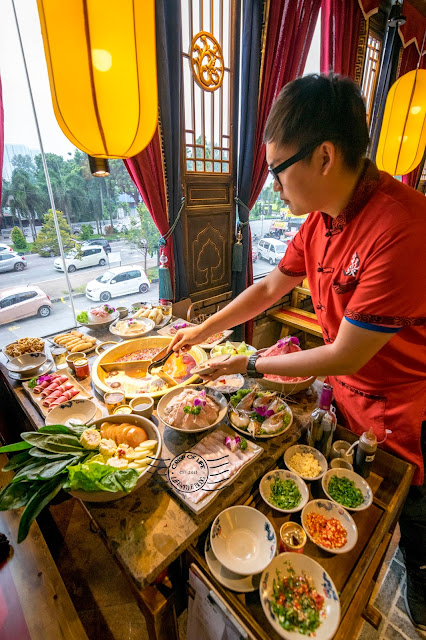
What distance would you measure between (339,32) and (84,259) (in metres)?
4.47

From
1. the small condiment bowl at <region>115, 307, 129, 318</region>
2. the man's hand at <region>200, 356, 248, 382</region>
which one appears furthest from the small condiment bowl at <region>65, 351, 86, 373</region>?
the man's hand at <region>200, 356, 248, 382</region>

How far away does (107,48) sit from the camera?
1059mm

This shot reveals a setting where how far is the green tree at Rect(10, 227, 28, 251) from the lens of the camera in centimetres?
262

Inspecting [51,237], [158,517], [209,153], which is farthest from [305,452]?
[209,153]

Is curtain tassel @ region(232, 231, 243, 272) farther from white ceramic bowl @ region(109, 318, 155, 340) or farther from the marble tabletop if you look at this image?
the marble tabletop

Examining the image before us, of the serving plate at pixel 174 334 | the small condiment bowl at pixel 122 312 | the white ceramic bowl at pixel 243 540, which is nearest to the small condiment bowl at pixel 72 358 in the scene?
the serving plate at pixel 174 334

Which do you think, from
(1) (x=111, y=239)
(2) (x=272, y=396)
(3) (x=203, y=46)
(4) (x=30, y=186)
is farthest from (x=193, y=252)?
(2) (x=272, y=396)

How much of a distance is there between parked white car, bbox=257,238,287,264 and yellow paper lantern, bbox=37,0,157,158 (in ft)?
Result: 13.2

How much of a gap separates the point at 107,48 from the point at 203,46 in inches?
107

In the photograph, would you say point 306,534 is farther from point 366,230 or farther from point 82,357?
point 82,357

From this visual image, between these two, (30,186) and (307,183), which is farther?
(30,186)

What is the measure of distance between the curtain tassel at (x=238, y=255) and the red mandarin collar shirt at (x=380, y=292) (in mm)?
2269

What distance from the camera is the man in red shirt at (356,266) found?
112 cm

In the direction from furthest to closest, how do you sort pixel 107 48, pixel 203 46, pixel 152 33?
pixel 203 46, pixel 152 33, pixel 107 48
